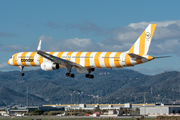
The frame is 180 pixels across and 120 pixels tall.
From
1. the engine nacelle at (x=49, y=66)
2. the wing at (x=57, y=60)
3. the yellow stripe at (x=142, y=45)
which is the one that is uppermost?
the yellow stripe at (x=142, y=45)

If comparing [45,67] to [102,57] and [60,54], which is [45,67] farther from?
[102,57]

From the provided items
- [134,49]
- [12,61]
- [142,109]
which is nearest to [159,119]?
[134,49]

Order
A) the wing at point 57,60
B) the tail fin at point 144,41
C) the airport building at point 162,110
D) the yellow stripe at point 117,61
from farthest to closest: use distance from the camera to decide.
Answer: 1. the airport building at point 162,110
2. the wing at point 57,60
3. the yellow stripe at point 117,61
4. the tail fin at point 144,41

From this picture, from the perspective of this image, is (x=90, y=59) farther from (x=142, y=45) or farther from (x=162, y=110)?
(x=162, y=110)

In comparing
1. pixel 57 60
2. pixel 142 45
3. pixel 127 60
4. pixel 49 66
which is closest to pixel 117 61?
pixel 127 60

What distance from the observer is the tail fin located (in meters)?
72.9

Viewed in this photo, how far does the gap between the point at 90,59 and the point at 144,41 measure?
12393mm

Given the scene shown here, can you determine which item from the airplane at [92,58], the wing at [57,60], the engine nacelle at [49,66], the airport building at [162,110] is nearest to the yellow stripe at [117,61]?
the airplane at [92,58]

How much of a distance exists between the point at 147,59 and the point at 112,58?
765cm

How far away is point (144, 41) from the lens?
241ft

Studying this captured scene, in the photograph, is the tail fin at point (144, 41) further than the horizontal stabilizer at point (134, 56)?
Yes

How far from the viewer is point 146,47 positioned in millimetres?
72812

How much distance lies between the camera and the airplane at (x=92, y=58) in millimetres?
72438

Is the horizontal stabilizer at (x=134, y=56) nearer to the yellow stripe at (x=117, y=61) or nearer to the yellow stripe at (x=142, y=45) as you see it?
the yellow stripe at (x=142, y=45)
